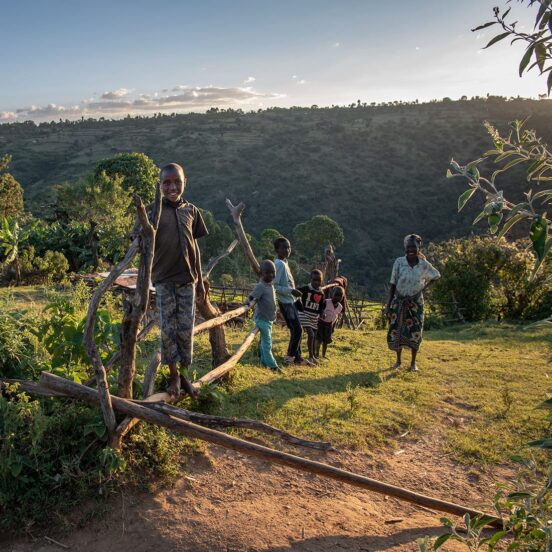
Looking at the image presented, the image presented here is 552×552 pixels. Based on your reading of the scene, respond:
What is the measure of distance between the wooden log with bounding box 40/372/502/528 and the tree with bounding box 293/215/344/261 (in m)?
26.8

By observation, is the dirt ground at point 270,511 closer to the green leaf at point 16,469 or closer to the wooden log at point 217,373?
the green leaf at point 16,469

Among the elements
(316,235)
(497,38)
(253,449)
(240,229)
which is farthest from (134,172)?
(497,38)

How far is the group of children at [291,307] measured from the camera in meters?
5.51

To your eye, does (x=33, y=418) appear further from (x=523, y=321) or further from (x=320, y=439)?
(x=523, y=321)

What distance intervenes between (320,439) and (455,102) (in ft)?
206

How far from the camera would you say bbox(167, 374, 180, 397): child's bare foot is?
12.1 feet

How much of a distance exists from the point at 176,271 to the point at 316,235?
2671 centimetres

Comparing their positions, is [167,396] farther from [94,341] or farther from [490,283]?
[490,283]

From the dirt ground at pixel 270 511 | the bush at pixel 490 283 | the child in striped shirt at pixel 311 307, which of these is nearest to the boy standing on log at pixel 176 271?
the dirt ground at pixel 270 511

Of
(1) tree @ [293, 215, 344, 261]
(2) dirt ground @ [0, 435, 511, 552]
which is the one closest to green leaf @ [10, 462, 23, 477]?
(2) dirt ground @ [0, 435, 511, 552]

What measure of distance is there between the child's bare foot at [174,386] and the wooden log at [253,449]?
0.56 m

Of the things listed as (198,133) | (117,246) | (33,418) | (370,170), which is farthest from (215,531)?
(198,133)

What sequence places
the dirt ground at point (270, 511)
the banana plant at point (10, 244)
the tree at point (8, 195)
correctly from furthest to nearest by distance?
1. the tree at point (8, 195)
2. the banana plant at point (10, 244)
3. the dirt ground at point (270, 511)

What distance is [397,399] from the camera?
5.39 m
